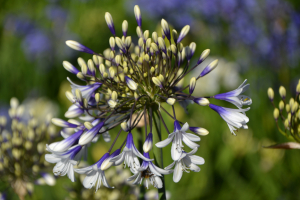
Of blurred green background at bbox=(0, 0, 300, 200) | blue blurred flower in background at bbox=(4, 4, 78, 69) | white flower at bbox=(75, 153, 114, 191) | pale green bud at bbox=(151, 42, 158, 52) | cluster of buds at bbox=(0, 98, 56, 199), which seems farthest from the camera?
blue blurred flower in background at bbox=(4, 4, 78, 69)

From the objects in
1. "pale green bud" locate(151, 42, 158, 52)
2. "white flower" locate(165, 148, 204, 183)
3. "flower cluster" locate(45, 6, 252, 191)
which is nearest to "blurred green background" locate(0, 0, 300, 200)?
"flower cluster" locate(45, 6, 252, 191)

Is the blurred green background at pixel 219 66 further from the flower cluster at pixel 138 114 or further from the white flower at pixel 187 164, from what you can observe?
the white flower at pixel 187 164

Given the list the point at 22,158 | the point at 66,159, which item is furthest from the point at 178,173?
the point at 22,158

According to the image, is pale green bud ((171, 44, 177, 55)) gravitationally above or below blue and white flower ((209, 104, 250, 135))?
above

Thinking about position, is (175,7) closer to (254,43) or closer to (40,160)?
(254,43)

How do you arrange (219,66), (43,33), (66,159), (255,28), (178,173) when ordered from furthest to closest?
(43,33)
(219,66)
(255,28)
(66,159)
(178,173)

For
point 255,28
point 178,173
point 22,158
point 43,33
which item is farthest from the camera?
point 43,33

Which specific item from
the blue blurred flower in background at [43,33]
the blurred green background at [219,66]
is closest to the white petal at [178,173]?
the blurred green background at [219,66]

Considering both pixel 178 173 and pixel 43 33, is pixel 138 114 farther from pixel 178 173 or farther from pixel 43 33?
pixel 43 33

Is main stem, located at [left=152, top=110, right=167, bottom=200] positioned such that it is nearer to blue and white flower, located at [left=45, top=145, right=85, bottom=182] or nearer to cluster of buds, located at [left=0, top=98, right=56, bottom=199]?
blue and white flower, located at [left=45, top=145, right=85, bottom=182]
